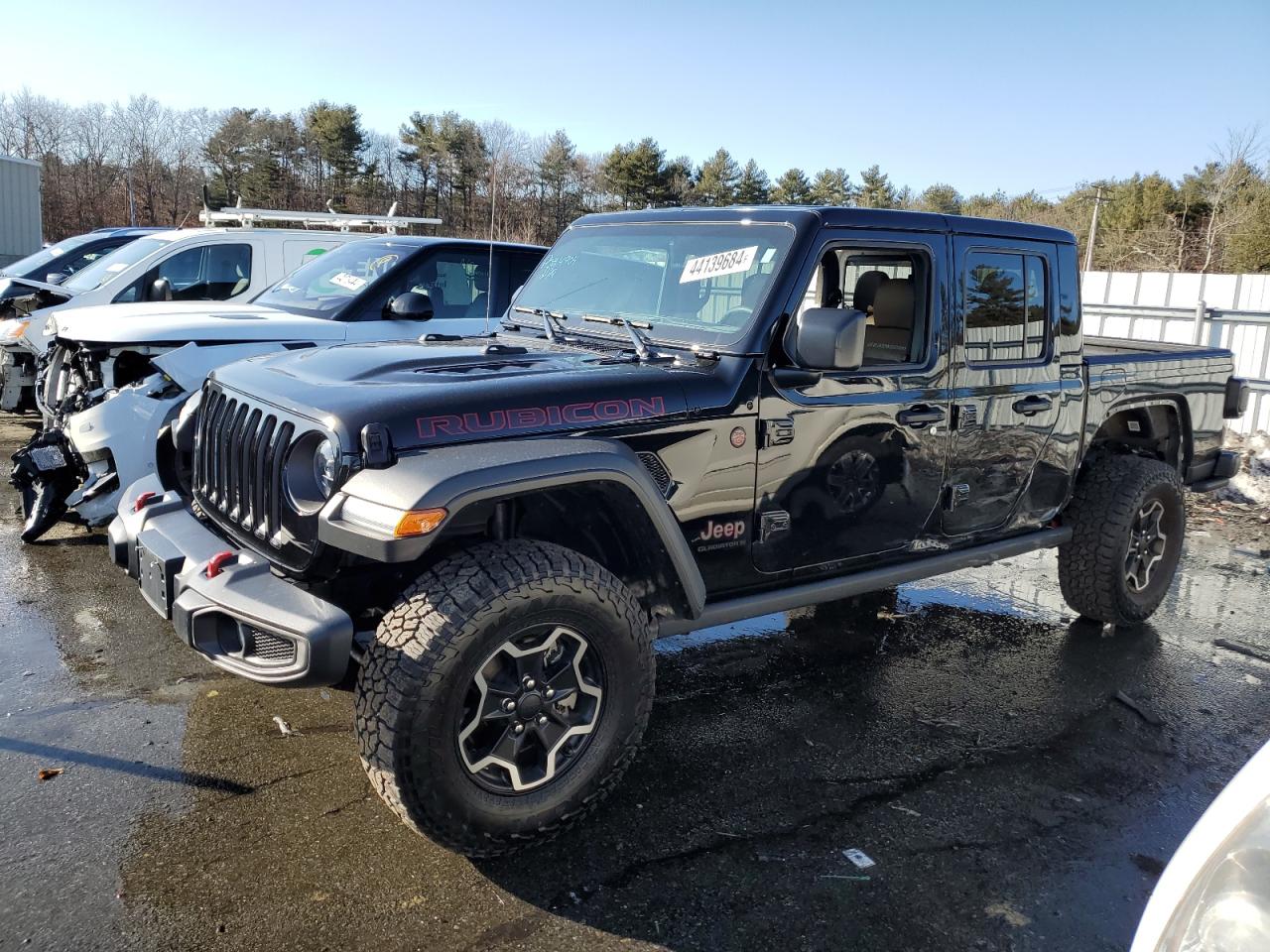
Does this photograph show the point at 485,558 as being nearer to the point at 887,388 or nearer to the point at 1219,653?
the point at 887,388

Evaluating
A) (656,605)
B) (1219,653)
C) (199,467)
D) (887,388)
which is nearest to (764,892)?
(656,605)

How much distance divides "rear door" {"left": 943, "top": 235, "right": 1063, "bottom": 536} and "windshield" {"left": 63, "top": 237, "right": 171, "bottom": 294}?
24.2 feet

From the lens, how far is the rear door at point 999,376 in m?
4.10

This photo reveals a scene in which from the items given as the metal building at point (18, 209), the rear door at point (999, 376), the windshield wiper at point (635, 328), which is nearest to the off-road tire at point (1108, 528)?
the rear door at point (999, 376)

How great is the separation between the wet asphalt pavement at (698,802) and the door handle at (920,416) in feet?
4.18

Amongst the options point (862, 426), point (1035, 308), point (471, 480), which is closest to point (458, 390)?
point (471, 480)

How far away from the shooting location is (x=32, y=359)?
813 centimetres

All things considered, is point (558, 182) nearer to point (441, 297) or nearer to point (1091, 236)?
point (441, 297)

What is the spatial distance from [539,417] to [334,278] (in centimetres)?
456

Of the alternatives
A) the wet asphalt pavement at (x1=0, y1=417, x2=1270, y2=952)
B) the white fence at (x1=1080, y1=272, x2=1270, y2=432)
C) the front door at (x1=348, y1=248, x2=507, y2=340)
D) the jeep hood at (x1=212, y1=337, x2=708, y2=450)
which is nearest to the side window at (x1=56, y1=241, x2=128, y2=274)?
the front door at (x1=348, y1=248, x2=507, y2=340)

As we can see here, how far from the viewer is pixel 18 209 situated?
76.4 feet

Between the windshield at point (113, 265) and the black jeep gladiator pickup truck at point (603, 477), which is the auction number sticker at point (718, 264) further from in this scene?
the windshield at point (113, 265)

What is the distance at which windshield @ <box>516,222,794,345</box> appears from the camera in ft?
11.6

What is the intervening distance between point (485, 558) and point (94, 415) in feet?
10.7
